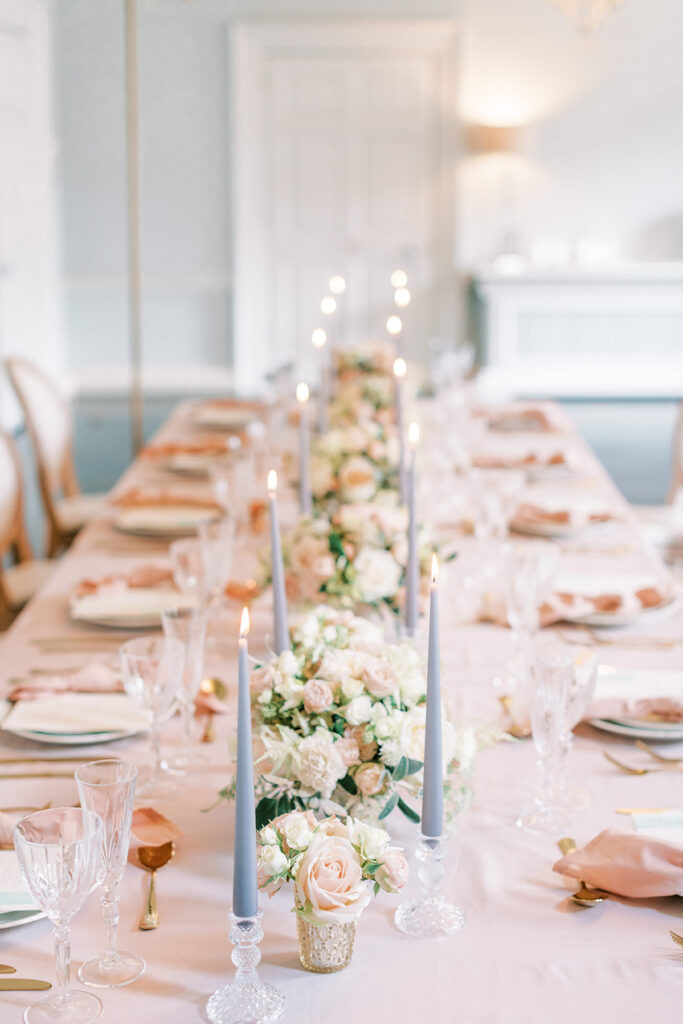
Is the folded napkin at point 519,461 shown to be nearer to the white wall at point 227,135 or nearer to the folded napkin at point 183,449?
the folded napkin at point 183,449

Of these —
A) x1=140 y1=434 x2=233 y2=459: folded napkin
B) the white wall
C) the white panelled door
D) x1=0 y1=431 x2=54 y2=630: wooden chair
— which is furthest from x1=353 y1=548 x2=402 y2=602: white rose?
the white wall

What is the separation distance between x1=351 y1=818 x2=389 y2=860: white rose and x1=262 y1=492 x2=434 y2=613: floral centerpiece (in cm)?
74

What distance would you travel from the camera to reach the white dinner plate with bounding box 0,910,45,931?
1.09 m

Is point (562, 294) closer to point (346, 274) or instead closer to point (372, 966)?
point (346, 274)

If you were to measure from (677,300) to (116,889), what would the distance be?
8.10 metres

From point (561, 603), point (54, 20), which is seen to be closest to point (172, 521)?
point (561, 603)

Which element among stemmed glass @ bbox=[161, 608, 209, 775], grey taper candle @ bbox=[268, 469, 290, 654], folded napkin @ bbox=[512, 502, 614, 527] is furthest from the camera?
folded napkin @ bbox=[512, 502, 614, 527]

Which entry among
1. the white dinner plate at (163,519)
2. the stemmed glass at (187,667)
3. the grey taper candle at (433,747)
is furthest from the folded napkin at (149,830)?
the white dinner plate at (163,519)

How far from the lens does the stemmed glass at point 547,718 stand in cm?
130

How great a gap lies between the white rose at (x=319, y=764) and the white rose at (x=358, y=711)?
0.03 metres

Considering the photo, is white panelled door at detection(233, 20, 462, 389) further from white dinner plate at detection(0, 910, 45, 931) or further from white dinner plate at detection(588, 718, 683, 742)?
white dinner plate at detection(0, 910, 45, 931)

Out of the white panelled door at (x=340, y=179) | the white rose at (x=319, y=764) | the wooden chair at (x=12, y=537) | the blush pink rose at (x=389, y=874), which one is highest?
the white panelled door at (x=340, y=179)

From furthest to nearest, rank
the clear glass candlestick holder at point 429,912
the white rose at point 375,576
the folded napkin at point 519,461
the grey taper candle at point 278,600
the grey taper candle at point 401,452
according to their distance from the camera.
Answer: the folded napkin at point 519,461 < the grey taper candle at point 401,452 < the white rose at point 375,576 < the grey taper candle at point 278,600 < the clear glass candlestick holder at point 429,912

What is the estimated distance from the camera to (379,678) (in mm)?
1166
